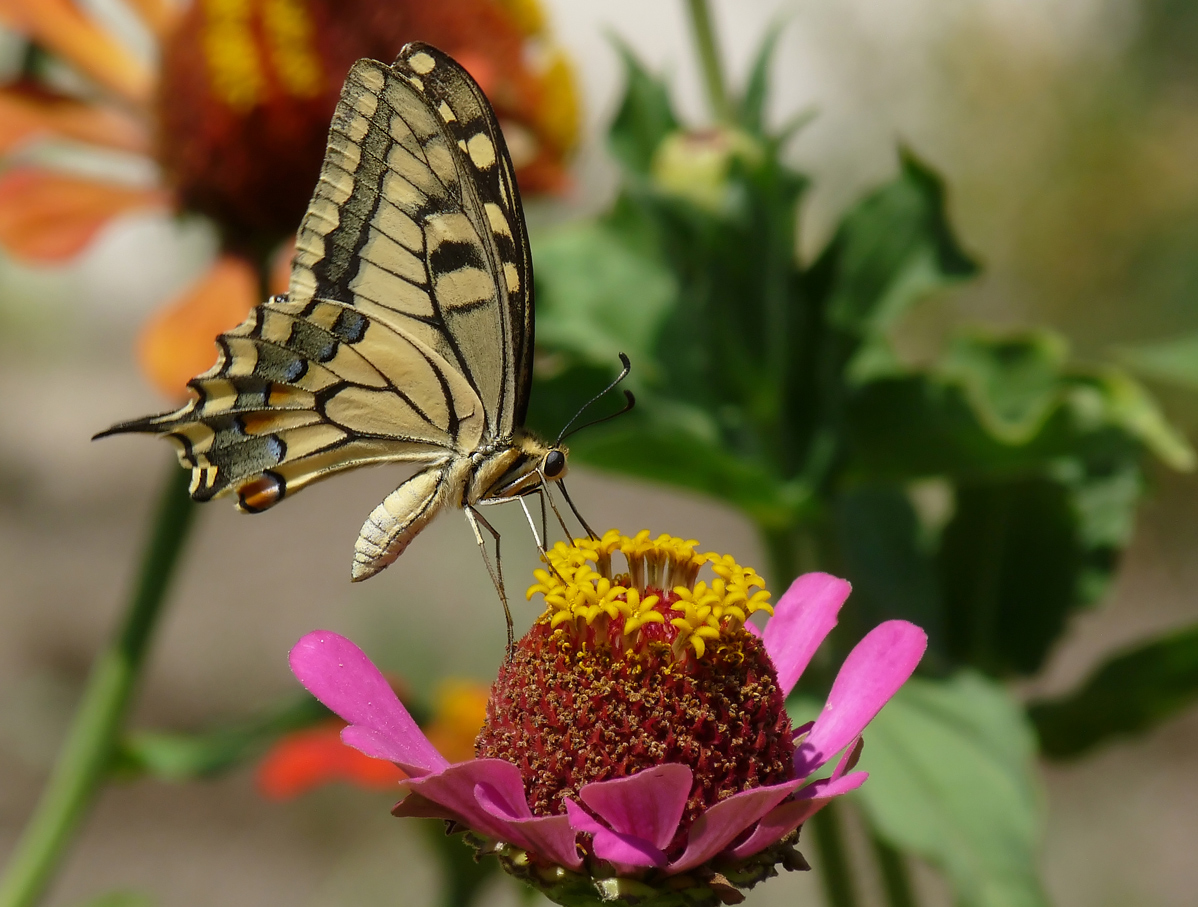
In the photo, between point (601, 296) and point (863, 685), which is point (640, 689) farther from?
point (601, 296)

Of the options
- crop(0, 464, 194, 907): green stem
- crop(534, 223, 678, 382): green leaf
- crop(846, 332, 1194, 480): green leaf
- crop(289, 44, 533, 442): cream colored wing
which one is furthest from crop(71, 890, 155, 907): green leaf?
crop(846, 332, 1194, 480): green leaf

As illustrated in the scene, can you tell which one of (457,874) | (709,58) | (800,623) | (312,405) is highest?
(709,58)

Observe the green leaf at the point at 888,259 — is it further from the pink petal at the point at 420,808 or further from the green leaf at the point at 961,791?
the pink petal at the point at 420,808

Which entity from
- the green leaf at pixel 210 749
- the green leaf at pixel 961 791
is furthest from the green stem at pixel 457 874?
the green leaf at pixel 961 791

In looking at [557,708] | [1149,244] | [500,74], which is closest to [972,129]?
[1149,244]

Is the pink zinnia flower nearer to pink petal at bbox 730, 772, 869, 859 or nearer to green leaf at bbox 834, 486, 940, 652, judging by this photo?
pink petal at bbox 730, 772, 869, 859

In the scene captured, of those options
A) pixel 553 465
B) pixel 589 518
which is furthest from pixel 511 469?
pixel 589 518
